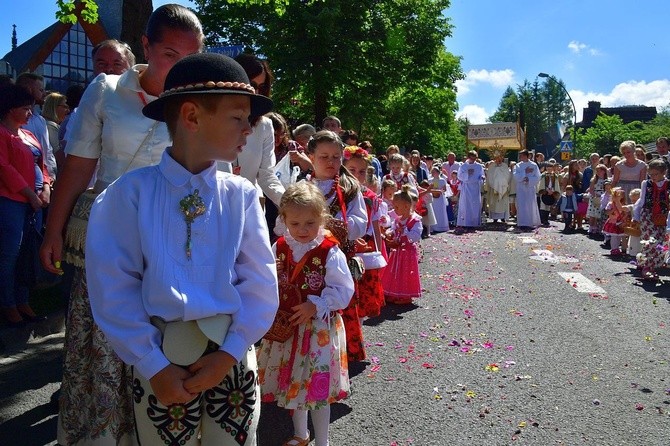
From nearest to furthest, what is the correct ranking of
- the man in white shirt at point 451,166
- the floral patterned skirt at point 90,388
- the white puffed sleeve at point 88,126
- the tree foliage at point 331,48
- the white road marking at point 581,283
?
the floral patterned skirt at point 90,388 → the white puffed sleeve at point 88,126 → the white road marking at point 581,283 → the tree foliage at point 331,48 → the man in white shirt at point 451,166

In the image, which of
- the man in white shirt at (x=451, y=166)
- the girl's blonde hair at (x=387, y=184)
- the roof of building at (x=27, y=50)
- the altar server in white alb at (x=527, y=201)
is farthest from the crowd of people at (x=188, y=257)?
the roof of building at (x=27, y=50)

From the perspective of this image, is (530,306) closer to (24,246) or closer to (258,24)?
(24,246)

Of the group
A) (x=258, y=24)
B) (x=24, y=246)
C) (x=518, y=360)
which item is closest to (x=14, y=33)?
(x=258, y=24)

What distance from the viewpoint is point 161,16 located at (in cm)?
271

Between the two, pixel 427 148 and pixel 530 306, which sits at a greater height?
pixel 427 148

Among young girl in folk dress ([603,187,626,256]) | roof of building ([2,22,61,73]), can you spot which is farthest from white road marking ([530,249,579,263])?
roof of building ([2,22,61,73])

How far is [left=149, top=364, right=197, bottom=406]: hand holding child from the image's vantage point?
190cm

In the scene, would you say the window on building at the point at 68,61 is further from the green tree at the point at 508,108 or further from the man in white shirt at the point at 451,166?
the green tree at the point at 508,108

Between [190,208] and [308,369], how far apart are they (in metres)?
1.99

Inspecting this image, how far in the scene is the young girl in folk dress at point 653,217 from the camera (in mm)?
10164

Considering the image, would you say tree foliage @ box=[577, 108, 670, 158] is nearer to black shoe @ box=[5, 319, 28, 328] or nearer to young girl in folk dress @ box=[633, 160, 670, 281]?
young girl in folk dress @ box=[633, 160, 670, 281]

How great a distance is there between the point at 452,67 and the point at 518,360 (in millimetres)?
43926

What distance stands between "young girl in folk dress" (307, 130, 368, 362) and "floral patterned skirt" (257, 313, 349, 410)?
857 millimetres

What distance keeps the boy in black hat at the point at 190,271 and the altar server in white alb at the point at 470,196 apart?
755 inches
